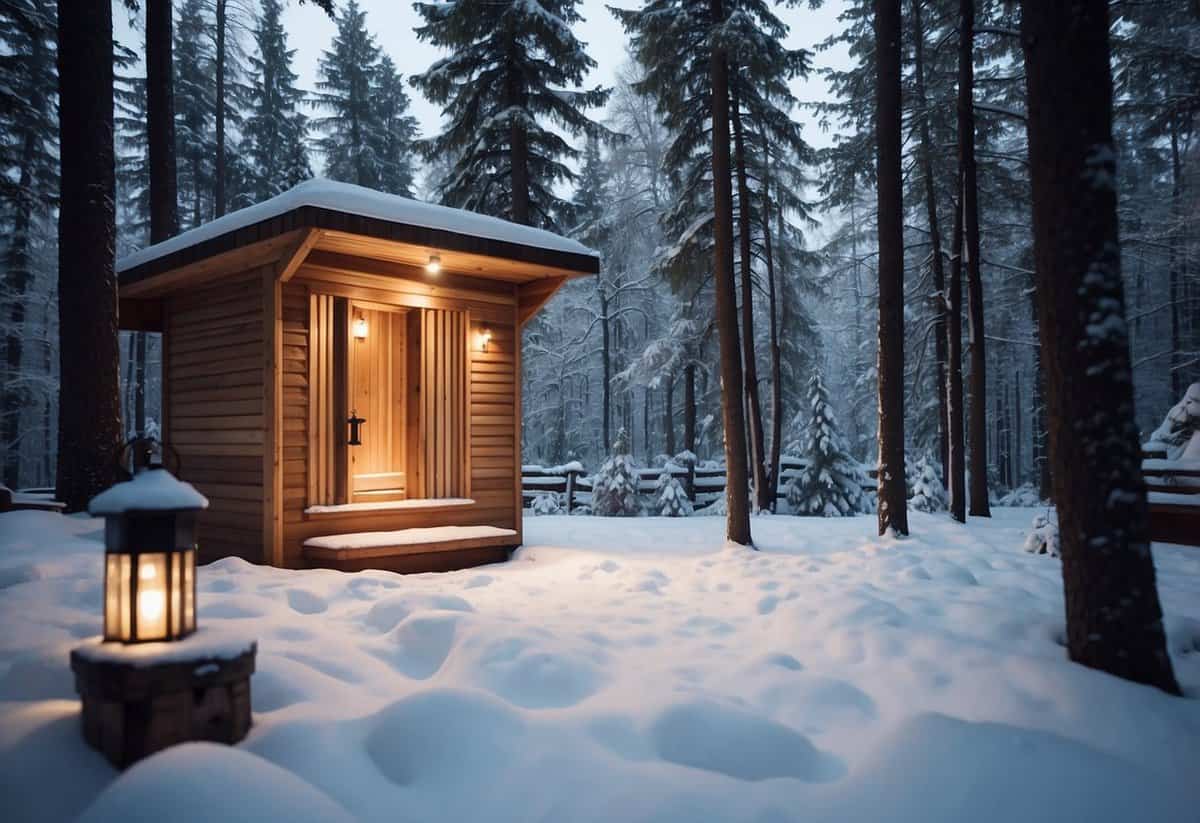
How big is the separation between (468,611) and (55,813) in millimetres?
2774

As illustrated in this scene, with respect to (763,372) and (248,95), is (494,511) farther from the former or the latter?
(248,95)

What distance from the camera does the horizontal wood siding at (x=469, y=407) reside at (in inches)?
254

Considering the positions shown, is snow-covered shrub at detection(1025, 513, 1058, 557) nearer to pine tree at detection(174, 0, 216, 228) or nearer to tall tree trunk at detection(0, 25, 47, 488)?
tall tree trunk at detection(0, 25, 47, 488)

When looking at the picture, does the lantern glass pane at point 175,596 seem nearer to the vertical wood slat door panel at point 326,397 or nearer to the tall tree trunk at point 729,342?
the vertical wood slat door panel at point 326,397

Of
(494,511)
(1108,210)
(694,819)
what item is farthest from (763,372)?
(694,819)

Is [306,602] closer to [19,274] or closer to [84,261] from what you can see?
[84,261]

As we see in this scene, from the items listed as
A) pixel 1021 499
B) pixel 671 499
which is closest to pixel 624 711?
pixel 671 499

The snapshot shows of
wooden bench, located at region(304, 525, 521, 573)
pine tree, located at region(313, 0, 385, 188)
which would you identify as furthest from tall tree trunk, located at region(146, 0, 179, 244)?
pine tree, located at region(313, 0, 385, 188)

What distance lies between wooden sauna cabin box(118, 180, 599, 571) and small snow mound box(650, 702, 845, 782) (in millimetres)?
4164

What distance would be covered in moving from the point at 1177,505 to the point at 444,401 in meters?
8.20

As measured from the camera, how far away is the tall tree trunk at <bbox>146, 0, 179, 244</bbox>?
984 centimetres

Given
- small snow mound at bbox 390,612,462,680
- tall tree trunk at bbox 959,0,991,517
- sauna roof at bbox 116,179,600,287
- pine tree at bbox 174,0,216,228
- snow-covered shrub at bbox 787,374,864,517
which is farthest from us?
pine tree at bbox 174,0,216,228

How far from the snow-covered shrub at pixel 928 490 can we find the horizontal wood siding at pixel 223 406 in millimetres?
10750

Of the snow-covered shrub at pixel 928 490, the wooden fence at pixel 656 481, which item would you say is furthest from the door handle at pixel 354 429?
the snow-covered shrub at pixel 928 490
